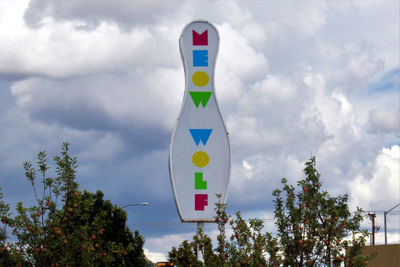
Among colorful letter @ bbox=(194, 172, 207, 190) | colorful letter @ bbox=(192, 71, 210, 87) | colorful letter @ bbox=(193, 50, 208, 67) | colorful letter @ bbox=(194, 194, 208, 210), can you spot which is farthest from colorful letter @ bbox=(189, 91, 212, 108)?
colorful letter @ bbox=(194, 194, 208, 210)

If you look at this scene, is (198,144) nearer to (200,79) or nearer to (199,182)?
(199,182)

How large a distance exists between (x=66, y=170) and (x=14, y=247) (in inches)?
88.7

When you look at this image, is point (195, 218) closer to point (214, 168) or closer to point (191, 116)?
point (214, 168)

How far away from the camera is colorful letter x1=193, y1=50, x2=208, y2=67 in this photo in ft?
63.5

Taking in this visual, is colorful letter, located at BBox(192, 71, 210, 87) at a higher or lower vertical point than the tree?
higher

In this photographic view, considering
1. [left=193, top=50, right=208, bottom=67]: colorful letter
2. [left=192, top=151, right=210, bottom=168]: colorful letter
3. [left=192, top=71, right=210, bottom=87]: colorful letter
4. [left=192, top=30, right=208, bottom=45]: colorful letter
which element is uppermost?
[left=192, top=30, right=208, bottom=45]: colorful letter

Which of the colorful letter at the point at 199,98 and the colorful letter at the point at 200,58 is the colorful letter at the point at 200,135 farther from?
the colorful letter at the point at 200,58

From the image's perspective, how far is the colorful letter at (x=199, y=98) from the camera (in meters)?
19.2

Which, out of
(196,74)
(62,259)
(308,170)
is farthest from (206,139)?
(62,259)

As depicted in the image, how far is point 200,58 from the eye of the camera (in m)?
19.4

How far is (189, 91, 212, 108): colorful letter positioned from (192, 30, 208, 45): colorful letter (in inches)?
67.9

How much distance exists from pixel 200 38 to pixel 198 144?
3580mm

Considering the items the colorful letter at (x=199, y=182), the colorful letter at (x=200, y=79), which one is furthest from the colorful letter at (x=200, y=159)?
the colorful letter at (x=200, y=79)

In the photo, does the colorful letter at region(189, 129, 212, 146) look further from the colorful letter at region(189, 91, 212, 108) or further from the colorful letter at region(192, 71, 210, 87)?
the colorful letter at region(192, 71, 210, 87)
